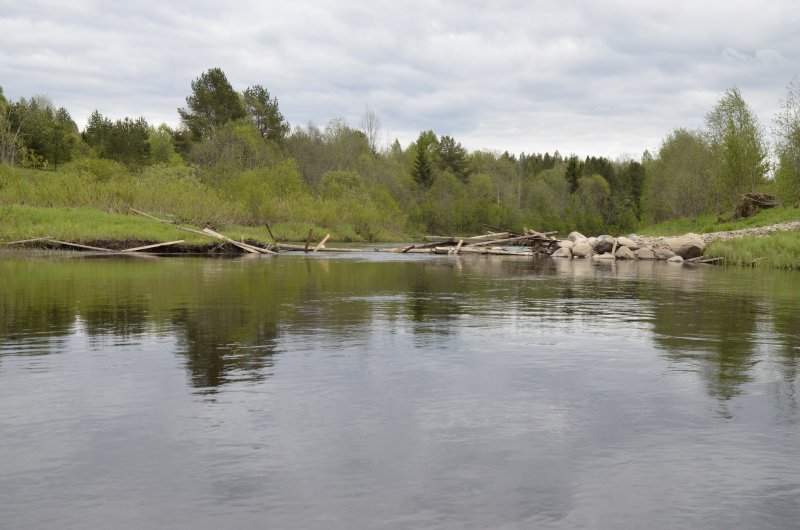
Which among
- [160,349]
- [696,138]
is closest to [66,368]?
[160,349]

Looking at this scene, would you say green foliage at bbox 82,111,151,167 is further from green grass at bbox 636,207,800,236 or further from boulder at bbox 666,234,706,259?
boulder at bbox 666,234,706,259

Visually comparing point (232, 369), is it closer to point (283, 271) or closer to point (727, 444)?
point (727, 444)

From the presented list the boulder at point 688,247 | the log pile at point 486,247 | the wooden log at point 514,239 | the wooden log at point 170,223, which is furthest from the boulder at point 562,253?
the wooden log at point 170,223

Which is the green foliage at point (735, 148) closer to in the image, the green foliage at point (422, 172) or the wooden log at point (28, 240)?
the green foliage at point (422, 172)

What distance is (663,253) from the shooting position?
43750mm

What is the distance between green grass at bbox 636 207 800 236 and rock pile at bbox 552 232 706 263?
14684mm

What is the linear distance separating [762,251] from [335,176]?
6424 centimetres

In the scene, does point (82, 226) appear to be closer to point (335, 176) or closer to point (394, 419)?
point (394, 419)

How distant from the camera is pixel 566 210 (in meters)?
144

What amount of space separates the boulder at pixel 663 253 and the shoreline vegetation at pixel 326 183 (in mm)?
2720

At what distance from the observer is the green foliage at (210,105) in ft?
327

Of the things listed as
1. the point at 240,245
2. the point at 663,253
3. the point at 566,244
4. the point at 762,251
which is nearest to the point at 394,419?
the point at 762,251

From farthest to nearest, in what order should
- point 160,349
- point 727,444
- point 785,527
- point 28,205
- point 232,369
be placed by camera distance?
point 28,205 → point 160,349 → point 232,369 → point 727,444 → point 785,527

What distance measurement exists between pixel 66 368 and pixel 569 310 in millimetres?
11488
